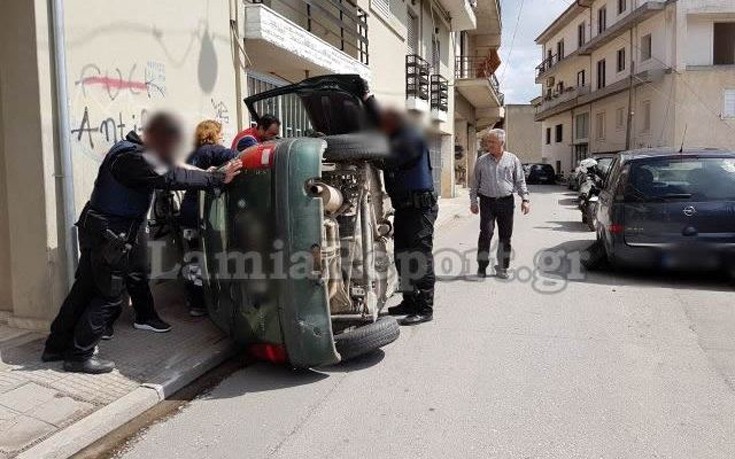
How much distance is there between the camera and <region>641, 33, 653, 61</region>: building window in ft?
102

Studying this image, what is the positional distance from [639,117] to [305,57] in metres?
27.3

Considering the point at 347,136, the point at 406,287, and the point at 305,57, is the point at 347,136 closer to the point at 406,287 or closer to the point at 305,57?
the point at 406,287

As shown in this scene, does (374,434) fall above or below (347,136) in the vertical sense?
below

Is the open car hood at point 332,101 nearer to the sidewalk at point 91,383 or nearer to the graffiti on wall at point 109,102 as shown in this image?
the graffiti on wall at point 109,102

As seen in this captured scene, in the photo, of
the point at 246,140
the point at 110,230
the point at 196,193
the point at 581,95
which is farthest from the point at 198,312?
the point at 581,95

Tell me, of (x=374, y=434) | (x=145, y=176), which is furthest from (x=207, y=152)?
(x=374, y=434)

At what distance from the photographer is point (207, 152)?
521cm

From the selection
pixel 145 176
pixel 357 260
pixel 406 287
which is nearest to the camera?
pixel 145 176

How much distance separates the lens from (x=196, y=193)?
16.5 ft

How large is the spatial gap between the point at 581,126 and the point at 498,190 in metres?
37.1

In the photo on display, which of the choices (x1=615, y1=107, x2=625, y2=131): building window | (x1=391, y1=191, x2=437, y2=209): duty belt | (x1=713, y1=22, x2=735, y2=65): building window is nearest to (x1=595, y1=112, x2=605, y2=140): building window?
(x1=615, y1=107, x2=625, y2=131): building window

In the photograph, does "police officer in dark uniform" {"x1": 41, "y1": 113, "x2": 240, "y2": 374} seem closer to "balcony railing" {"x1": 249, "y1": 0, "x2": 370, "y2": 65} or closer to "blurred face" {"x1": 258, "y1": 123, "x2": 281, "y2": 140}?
"blurred face" {"x1": 258, "y1": 123, "x2": 281, "y2": 140}

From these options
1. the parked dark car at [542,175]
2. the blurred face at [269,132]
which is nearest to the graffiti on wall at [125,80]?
the blurred face at [269,132]

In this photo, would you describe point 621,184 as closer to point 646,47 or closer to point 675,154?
point 675,154
